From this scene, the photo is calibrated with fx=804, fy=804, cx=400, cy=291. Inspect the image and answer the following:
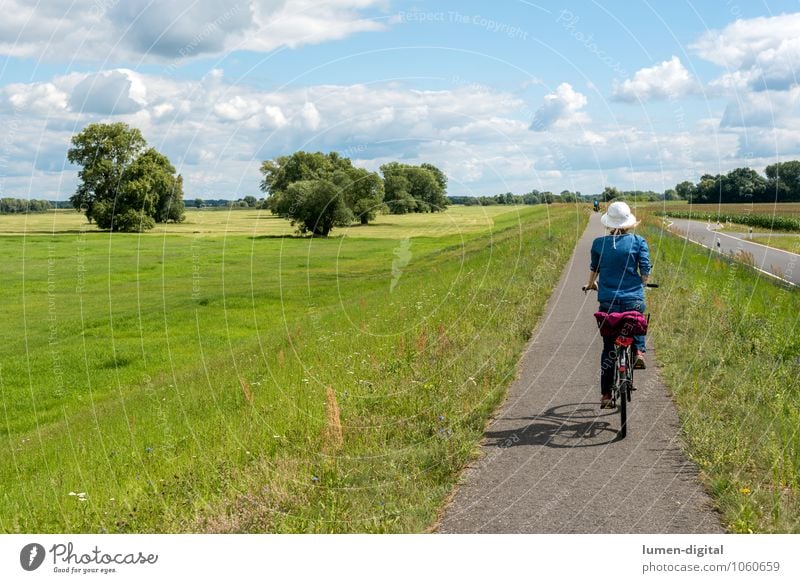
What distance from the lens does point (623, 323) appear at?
8.84 meters

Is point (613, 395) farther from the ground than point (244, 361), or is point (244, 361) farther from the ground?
point (613, 395)

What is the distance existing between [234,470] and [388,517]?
7.35 ft

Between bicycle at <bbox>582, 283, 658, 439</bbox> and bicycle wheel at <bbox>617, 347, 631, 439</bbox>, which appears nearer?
bicycle wheel at <bbox>617, 347, 631, 439</bbox>

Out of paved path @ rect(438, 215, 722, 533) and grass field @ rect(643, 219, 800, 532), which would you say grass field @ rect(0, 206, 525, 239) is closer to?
grass field @ rect(643, 219, 800, 532)

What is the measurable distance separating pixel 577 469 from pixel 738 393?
10.4 ft

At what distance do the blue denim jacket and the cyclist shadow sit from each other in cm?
141

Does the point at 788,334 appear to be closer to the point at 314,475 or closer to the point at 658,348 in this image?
the point at 658,348

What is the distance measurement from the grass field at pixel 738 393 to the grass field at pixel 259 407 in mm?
2311

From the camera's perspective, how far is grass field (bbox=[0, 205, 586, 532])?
7137mm

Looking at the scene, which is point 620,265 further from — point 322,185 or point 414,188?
point 322,185

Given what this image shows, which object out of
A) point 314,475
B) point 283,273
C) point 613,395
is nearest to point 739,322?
point 613,395

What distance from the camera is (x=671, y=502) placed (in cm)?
649
